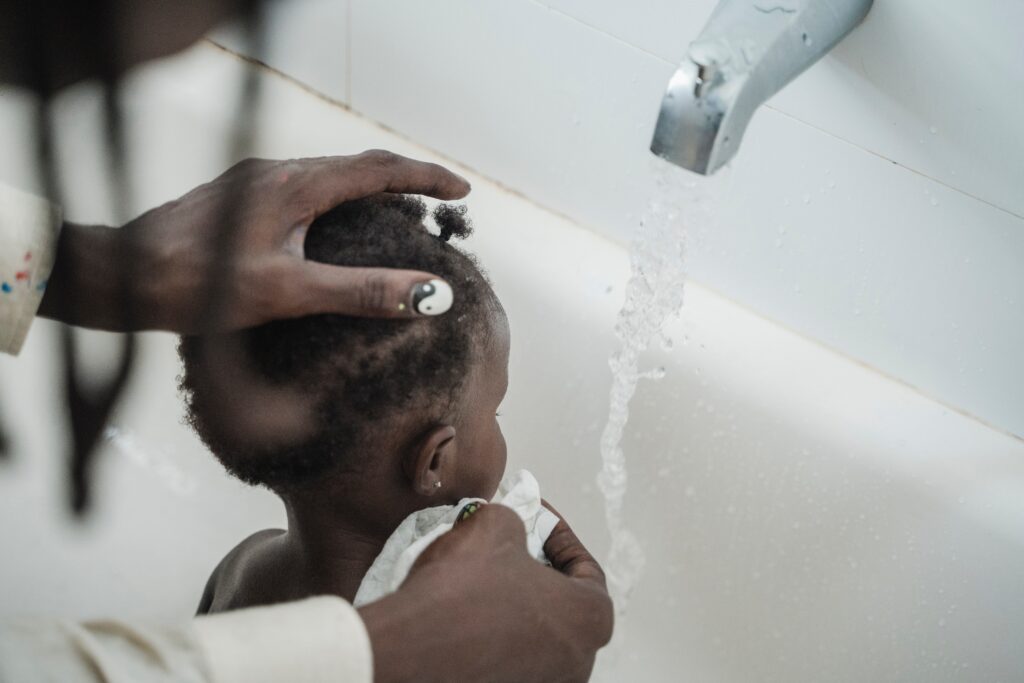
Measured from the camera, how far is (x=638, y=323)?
94 centimetres

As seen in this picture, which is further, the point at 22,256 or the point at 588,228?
the point at 588,228

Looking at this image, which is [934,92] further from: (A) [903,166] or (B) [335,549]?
(B) [335,549]

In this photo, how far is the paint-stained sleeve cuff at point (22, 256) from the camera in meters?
0.69

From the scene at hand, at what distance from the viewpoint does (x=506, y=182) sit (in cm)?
115

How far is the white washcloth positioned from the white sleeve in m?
0.14

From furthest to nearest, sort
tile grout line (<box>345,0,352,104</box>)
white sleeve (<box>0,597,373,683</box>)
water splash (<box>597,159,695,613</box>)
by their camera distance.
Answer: tile grout line (<box>345,0,352,104</box>)
water splash (<box>597,159,695,613</box>)
white sleeve (<box>0,597,373,683</box>)

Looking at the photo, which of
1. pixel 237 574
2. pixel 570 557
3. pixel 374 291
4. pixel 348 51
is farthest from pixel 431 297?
pixel 348 51

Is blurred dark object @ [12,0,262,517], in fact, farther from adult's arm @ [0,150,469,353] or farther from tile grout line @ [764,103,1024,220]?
tile grout line @ [764,103,1024,220]

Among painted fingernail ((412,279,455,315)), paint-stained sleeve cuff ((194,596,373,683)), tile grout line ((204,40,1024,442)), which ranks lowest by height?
tile grout line ((204,40,1024,442))

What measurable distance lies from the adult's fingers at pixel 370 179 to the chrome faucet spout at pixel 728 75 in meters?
0.16

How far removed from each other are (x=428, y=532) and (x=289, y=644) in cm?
23

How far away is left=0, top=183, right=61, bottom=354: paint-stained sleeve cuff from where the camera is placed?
69 cm

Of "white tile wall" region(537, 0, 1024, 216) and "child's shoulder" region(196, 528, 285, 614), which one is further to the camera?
"child's shoulder" region(196, 528, 285, 614)

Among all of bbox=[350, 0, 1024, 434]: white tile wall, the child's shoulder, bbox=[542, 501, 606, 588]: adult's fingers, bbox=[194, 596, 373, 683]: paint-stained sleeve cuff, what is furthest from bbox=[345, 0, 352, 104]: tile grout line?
bbox=[194, 596, 373, 683]: paint-stained sleeve cuff
